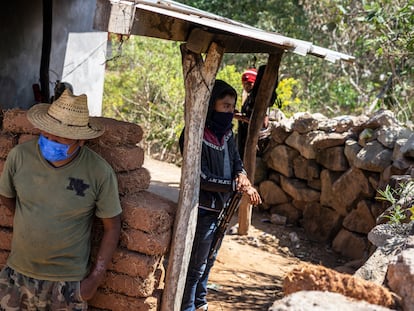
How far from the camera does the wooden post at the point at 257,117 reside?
639cm

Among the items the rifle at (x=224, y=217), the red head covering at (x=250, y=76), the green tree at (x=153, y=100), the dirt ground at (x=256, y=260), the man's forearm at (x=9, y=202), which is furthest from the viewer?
the green tree at (x=153, y=100)

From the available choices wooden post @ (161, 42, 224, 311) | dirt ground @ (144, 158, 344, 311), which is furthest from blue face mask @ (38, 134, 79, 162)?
dirt ground @ (144, 158, 344, 311)

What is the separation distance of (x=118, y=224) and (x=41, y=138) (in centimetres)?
64

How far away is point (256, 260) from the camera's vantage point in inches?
280

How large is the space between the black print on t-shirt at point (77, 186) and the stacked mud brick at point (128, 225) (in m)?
0.48

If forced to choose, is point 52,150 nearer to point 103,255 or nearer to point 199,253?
point 103,255

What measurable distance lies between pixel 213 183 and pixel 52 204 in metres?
1.22

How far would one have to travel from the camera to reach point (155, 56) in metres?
12.3

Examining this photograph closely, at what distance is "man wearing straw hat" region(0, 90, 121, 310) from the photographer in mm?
3301

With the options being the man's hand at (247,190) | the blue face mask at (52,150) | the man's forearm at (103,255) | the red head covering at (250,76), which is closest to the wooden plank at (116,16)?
the blue face mask at (52,150)

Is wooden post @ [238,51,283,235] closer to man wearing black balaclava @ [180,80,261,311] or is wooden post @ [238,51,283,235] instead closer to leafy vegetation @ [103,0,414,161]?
man wearing black balaclava @ [180,80,261,311]

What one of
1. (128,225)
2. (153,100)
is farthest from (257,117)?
(153,100)

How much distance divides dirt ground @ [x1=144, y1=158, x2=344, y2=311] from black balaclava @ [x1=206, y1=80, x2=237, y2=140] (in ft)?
5.89

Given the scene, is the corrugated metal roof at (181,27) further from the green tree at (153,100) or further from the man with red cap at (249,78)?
the green tree at (153,100)
